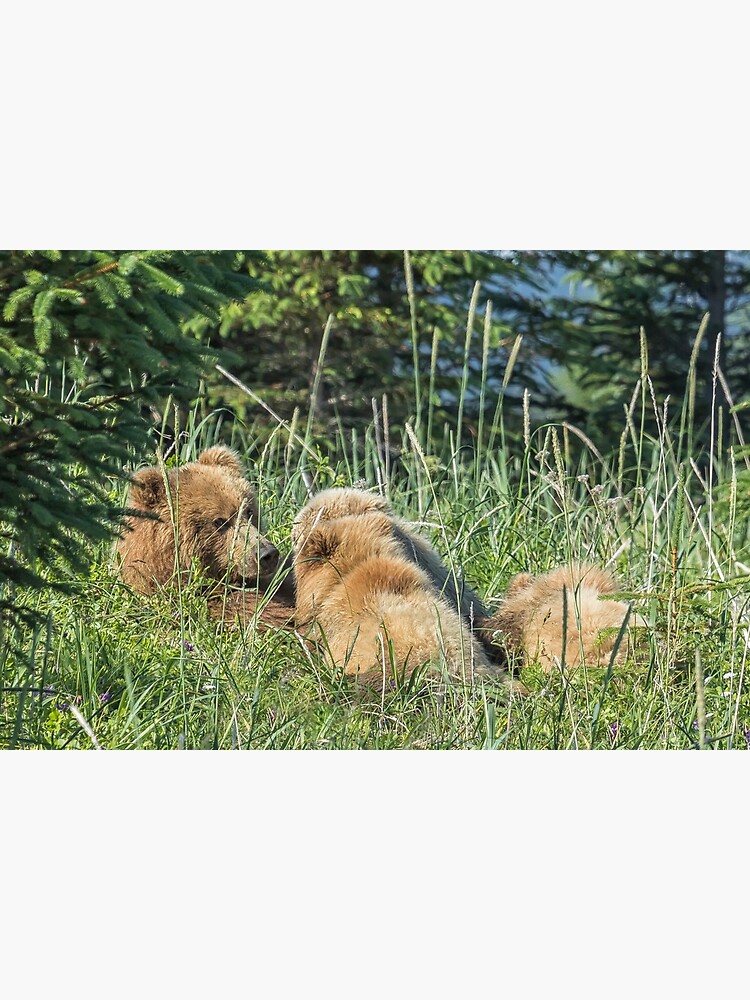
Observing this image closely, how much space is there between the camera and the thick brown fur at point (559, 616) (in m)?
3.31

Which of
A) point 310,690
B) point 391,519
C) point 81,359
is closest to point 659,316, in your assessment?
point 391,519

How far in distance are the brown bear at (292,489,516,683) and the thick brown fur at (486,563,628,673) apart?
209mm

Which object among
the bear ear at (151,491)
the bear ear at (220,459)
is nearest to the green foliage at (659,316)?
the bear ear at (220,459)

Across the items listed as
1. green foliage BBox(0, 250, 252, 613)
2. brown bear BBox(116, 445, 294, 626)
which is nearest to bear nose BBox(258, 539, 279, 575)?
brown bear BBox(116, 445, 294, 626)

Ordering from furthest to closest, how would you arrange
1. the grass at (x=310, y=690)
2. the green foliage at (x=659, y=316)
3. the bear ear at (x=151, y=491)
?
the green foliage at (x=659, y=316) → the bear ear at (x=151, y=491) → the grass at (x=310, y=690)

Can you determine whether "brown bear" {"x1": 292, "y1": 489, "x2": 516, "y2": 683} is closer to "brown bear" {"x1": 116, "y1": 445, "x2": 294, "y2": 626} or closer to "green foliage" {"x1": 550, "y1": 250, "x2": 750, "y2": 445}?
"brown bear" {"x1": 116, "y1": 445, "x2": 294, "y2": 626}

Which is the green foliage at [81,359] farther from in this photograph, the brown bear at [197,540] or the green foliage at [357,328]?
the green foliage at [357,328]

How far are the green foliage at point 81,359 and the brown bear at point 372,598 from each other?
2.25 ft

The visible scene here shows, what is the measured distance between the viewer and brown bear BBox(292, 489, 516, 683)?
3.15 meters

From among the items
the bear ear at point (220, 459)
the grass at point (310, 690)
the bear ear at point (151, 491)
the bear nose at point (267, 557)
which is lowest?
the grass at point (310, 690)

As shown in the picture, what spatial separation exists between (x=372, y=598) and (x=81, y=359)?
1167 mm

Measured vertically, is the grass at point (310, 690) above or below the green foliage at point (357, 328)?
below

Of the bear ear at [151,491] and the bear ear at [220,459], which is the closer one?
the bear ear at [151,491]

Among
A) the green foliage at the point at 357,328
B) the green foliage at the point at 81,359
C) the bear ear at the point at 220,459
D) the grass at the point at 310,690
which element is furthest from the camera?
the green foliage at the point at 357,328
